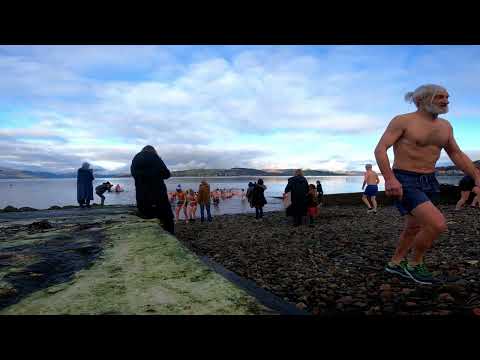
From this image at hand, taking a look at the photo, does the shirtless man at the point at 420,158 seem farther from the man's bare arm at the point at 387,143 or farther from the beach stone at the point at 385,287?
the beach stone at the point at 385,287

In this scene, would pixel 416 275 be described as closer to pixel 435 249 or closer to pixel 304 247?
pixel 435 249

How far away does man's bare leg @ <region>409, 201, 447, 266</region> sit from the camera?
3.29m

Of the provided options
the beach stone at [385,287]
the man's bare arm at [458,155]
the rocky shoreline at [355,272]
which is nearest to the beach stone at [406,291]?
the rocky shoreline at [355,272]

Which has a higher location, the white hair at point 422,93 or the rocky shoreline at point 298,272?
the white hair at point 422,93

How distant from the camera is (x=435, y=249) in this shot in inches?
234

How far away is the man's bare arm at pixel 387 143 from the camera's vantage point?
3.41 meters

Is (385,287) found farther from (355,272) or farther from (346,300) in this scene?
(355,272)

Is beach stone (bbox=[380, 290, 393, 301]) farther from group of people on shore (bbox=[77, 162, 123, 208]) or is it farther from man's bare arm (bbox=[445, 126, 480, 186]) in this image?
group of people on shore (bbox=[77, 162, 123, 208])

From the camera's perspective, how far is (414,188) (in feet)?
11.5

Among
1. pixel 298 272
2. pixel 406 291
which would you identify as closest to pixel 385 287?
pixel 406 291

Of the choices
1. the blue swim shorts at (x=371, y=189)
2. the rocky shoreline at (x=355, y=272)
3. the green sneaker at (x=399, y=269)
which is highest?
the blue swim shorts at (x=371, y=189)

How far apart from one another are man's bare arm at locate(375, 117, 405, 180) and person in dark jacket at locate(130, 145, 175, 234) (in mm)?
4565
